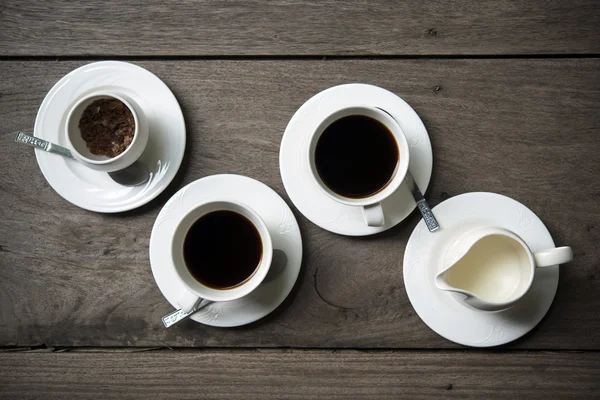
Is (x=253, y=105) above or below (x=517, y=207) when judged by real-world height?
above

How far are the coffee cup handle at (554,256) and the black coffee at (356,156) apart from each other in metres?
0.26

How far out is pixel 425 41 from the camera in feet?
2.82

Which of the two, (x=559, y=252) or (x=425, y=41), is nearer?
(x=559, y=252)

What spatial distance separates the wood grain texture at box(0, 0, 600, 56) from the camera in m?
0.86

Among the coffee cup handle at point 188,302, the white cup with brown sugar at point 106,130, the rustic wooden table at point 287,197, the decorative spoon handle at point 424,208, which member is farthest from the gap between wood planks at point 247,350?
the white cup with brown sugar at point 106,130

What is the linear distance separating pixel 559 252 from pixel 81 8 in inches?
35.3

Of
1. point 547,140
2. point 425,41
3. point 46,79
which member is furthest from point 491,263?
point 46,79

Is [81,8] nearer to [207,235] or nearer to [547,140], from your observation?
[207,235]

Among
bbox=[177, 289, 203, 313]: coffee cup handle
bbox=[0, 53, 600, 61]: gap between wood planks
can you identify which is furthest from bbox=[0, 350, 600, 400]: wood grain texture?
bbox=[0, 53, 600, 61]: gap between wood planks

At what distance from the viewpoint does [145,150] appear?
83 cm

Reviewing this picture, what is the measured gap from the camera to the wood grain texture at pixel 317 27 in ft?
2.82

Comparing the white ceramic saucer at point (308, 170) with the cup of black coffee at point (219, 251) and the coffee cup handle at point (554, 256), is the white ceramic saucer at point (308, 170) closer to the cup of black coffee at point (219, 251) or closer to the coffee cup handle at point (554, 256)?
the cup of black coffee at point (219, 251)

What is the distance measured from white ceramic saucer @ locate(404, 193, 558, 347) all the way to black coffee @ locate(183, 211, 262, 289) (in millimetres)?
271

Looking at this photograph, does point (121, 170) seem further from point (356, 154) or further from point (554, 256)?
point (554, 256)
